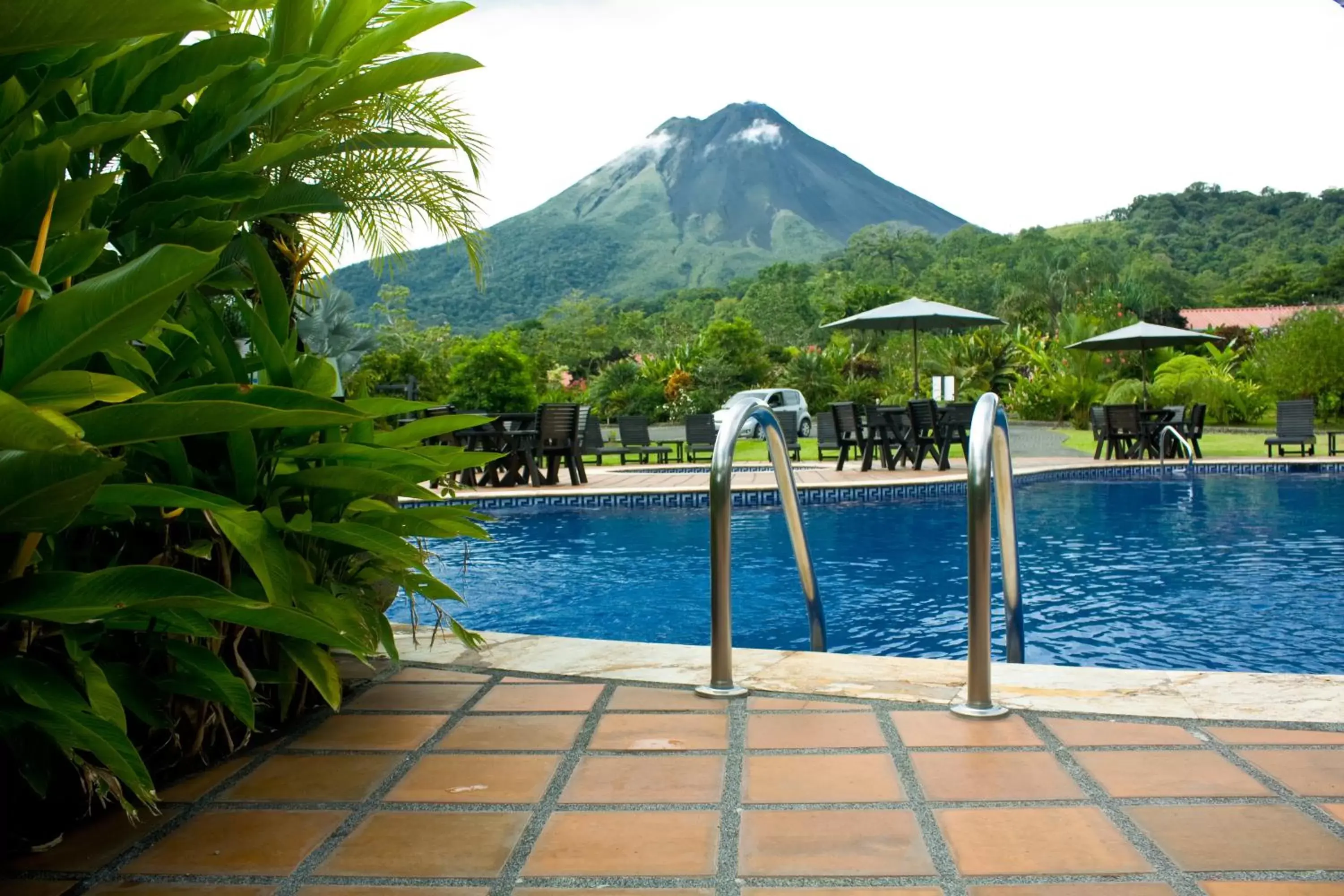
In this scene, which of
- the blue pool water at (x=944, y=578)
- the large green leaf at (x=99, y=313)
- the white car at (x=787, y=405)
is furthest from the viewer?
the white car at (x=787, y=405)

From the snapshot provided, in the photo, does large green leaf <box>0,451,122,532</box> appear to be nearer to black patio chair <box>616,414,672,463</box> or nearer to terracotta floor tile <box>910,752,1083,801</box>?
terracotta floor tile <box>910,752,1083,801</box>

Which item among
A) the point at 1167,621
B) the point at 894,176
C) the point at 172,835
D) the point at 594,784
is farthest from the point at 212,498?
the point at 894,176

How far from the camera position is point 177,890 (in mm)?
1496

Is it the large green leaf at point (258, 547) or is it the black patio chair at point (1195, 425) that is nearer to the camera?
the large green leaf at point (258, 547)

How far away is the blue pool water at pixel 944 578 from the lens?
179 inches

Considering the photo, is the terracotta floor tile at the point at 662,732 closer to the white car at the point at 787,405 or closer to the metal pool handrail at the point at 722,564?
the metal pool handrail at the point at 722,564

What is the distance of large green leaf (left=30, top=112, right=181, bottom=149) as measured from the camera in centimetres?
133

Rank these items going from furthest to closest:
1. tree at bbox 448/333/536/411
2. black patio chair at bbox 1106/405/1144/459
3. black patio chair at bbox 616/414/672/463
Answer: tree at bbox 448/333/536/411 < black patio chair at bbox 616/414/672/463 < black patio chair at bbox 1106/405/1144/459

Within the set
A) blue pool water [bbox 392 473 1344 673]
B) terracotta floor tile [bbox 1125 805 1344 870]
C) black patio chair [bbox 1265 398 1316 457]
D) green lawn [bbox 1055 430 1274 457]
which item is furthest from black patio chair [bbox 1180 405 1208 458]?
terracotta floor tile [bbox 1125 805 1344 870]

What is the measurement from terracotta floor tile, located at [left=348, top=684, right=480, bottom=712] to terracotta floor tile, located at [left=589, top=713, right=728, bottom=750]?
431 mm

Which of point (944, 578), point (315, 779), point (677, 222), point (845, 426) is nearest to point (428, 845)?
point (315, 779)

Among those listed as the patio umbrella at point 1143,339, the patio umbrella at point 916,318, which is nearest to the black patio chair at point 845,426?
the patio umbrella at point 916,318

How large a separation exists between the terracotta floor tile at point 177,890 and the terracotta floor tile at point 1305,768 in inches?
69.5

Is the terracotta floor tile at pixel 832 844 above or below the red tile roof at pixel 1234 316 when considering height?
below
